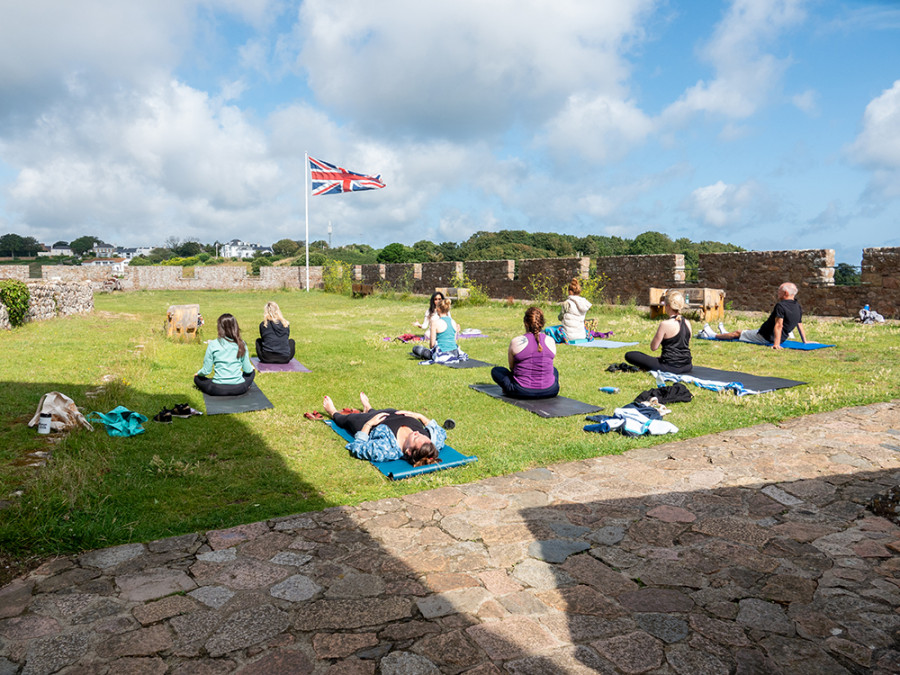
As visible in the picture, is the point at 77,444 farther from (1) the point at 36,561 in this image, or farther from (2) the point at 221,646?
(2) the point at 221,646

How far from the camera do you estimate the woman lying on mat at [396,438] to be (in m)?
4.44

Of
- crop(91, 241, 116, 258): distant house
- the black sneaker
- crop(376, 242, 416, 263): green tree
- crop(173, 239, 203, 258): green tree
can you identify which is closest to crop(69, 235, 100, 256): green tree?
crop(91, 241, 116, 258): distant house

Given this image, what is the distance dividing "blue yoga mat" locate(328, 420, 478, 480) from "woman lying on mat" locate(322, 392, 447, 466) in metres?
0.04

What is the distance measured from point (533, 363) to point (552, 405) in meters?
0.54

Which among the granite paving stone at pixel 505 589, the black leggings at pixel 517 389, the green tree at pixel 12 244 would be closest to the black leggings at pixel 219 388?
the black leggings at pixel 517 389

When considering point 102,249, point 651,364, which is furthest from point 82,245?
point 651,364

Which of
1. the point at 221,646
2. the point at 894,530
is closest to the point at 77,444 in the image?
the point at 221,646

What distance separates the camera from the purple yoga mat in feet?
27.4

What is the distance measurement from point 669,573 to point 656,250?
36.3m

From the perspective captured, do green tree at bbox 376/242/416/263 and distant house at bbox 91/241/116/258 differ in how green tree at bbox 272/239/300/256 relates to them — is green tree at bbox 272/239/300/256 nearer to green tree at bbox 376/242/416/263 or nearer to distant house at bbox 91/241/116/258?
green tree at bbox 376/242/416/263

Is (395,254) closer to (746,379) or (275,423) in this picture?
(746,379)

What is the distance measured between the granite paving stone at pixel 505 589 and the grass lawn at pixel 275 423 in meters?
0.37

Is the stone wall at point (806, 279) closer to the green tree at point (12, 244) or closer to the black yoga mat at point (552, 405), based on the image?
the black yoga mat at point (552, 405)

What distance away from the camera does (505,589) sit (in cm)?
277
